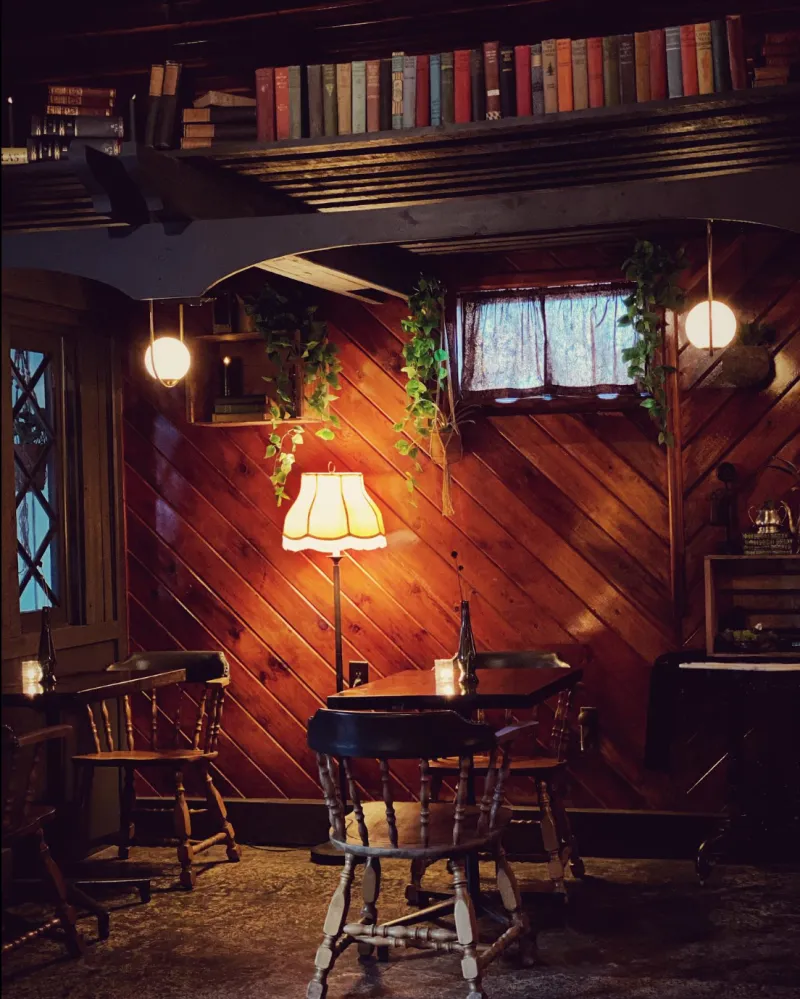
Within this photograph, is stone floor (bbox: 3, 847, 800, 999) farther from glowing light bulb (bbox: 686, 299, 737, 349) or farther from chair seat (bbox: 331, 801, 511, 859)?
glowing light bulb (bbox: 686, 299, 737, 349)

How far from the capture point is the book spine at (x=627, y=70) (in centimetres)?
441

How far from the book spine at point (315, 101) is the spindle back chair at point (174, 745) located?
2322 millimetres

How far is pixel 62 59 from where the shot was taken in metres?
6.25

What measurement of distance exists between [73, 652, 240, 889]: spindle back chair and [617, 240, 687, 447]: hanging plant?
7.59 feet

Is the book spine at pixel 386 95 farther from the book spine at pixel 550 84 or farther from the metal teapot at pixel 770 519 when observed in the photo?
the metal teapot at pixel 770 519

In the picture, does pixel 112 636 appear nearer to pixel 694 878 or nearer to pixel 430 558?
pixel 430 558

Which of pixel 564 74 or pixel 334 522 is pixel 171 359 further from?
pixel 564 74

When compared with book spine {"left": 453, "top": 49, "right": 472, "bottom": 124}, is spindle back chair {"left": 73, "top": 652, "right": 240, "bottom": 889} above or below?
below

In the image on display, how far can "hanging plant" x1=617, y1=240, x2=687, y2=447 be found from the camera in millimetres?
5324

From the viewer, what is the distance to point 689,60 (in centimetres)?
438

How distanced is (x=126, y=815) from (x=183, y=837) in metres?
0.46

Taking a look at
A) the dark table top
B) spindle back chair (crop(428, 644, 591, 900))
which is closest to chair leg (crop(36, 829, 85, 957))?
the dark table top

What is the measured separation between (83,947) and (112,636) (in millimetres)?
2045

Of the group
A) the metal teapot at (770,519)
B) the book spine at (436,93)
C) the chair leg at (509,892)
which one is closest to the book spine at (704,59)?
the book spine at (436,93)
